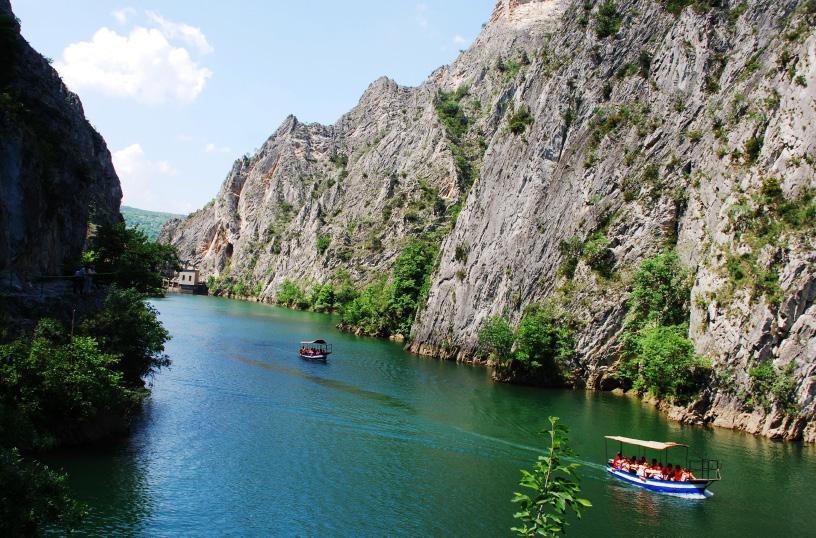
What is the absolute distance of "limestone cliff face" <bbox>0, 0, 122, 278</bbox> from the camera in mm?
37781

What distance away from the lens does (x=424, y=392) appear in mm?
Answer: 54062

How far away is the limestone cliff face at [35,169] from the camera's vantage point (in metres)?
37.8

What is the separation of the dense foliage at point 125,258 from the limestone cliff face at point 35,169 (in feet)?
19.6

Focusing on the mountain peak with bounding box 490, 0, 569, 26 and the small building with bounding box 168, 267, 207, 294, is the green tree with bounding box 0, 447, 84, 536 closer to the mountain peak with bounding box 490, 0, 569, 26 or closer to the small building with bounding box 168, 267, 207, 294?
the mountain peak with bounding box 490, 0, 569, 26

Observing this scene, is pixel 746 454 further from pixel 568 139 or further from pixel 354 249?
pixel 354 249

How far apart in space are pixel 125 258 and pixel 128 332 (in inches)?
814

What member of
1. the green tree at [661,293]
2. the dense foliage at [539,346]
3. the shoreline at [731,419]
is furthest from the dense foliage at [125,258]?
the green tree at [661,293]

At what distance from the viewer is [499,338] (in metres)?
62.9

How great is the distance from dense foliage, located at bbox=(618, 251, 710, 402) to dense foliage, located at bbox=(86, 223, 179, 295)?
43.9 meters

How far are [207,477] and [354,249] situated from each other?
359ft

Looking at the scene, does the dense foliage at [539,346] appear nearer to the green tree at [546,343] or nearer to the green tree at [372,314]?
the green tree at [546,343]

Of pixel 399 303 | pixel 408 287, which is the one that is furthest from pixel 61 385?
pixel 408 287

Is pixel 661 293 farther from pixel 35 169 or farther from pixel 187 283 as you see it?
pixel 187 283

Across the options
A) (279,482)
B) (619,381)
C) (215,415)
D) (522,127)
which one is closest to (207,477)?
(279,482)
